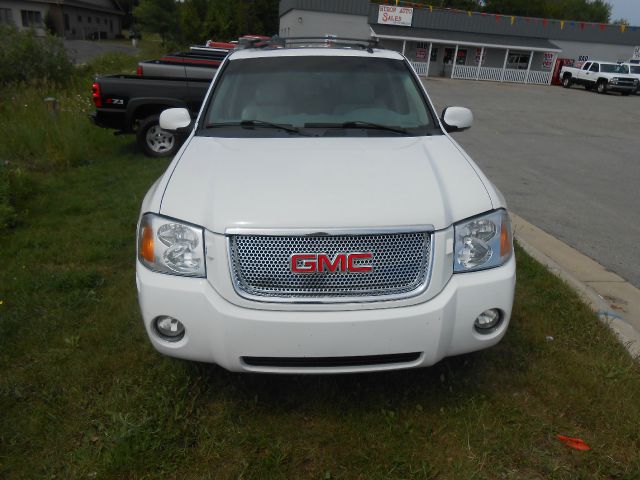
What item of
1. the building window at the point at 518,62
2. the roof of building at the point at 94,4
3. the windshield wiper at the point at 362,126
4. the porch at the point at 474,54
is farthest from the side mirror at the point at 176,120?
the roof of building at the point at 94,4

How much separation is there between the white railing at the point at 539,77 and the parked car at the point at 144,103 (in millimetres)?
35114

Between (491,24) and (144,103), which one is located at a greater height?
(491,24)

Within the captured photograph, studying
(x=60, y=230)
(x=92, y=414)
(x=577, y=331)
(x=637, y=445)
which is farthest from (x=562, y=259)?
(x=60, y=230)

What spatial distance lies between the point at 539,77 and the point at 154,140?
119ft

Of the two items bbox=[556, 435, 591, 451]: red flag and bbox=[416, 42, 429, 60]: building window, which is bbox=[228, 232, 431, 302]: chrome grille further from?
bbox=[416, 42, 429, 60]: building window

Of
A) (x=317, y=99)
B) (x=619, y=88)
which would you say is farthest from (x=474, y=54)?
(x=317, y=99)

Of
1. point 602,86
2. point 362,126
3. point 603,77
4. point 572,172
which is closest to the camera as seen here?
point 362,126

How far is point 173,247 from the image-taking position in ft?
8.18

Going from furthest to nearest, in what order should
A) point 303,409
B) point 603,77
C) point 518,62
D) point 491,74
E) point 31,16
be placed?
point 31,16 → point 518,62 → point 491,74 → point 603,77 → point 303,409

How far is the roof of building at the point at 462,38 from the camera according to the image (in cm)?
3600

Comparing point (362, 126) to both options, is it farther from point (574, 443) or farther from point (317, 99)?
point (574, 443)

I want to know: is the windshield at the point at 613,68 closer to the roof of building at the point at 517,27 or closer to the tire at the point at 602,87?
the tire at the point at 602,87

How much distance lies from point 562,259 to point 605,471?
2.74 meters

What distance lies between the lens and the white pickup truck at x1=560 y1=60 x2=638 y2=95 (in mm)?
28812
